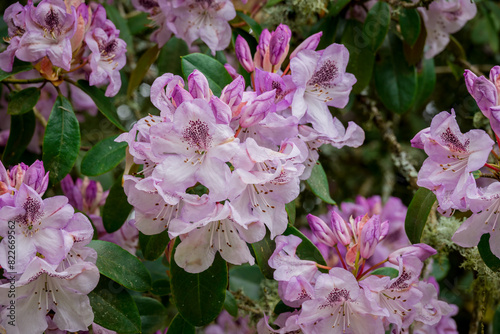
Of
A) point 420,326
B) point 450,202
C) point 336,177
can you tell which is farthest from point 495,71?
point 336,177

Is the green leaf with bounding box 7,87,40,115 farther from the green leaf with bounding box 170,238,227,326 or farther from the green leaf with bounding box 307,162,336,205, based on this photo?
the green leaf with bounding box 307,162,336,205

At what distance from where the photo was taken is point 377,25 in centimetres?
162

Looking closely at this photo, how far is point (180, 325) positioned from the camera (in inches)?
54.0

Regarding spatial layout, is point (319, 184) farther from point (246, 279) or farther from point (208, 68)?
point (246, 279)

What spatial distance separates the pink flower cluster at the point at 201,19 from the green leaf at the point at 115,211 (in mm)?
484

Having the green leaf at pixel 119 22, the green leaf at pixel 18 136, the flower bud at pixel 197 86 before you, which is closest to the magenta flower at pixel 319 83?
the flower bud at pixel 197 86

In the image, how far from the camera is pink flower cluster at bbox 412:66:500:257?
3.41 ft

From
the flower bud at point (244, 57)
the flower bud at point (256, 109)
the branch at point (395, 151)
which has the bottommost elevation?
the branch at point (395, 151)

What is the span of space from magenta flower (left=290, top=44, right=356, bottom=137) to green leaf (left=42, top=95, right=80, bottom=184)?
591 millimetres

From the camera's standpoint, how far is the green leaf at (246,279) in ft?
6.16

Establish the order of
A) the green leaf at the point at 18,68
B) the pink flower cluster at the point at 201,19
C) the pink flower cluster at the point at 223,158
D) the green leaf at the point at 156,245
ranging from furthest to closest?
the pink flower cluster at the point at 201,19
the green leaf at the point at 18,68
the green leaf at the point at 156,245
the pink flower cluster at the point at 223,158

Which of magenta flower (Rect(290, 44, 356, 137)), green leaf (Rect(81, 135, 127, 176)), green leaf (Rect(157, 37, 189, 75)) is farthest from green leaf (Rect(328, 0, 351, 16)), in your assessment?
green leaf (Rect(81, 135, 127, 176))

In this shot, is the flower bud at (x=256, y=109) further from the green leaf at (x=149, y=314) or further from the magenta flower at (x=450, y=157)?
the green leaf at (x=149, y=314)

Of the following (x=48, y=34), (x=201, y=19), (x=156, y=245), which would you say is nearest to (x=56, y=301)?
(x=156, y=245)
